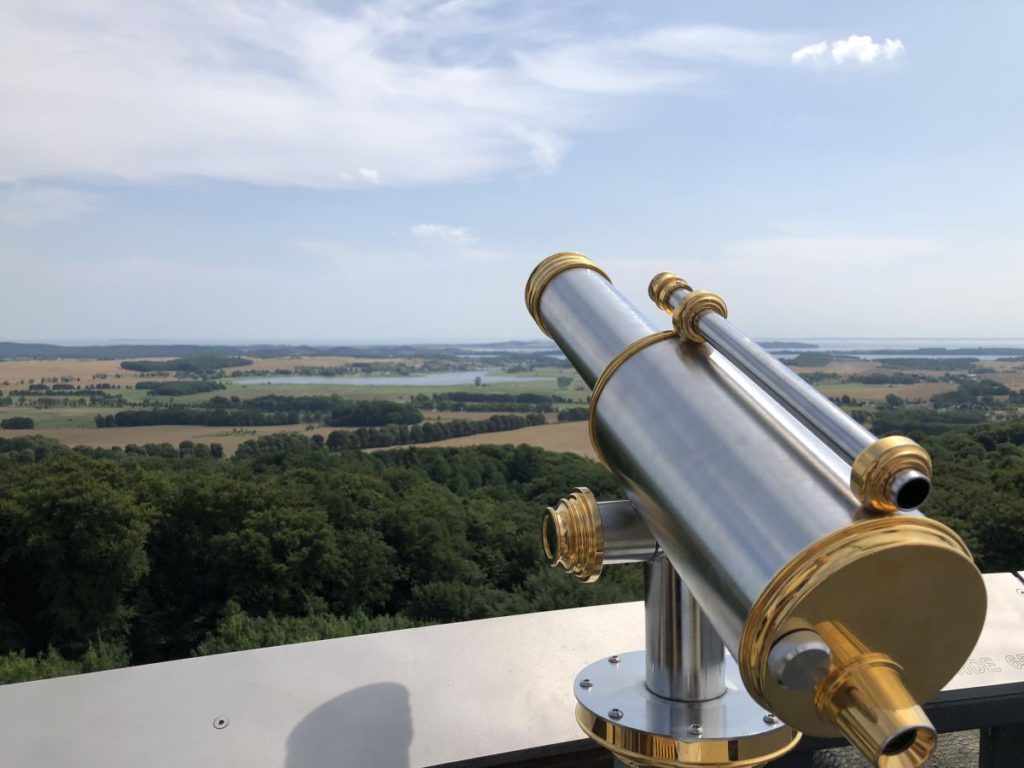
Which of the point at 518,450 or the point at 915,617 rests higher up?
the point at 915,617

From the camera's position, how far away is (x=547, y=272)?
68.8 inches

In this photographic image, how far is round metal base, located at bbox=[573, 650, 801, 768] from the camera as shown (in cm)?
115

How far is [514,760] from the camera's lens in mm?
1505

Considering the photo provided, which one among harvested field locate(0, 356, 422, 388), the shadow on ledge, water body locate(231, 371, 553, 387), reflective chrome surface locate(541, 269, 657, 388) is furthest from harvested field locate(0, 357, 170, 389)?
reflective chrome surface locate(541, 269, 657, 388)

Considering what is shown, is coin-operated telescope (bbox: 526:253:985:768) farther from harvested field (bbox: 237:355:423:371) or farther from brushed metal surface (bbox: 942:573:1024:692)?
harvested field (bbox: 237:355:423:371)

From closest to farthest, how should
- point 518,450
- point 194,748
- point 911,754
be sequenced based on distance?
1. point 911,754
2. point 194,748
3. point 518,450

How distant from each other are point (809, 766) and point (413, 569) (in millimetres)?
5360

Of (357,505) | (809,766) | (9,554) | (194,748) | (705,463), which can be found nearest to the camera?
(705,463)

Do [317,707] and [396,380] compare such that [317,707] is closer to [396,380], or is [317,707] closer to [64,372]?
[64,372]

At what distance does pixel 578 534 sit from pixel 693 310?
1.26 ft

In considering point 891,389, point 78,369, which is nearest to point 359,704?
point 891,389

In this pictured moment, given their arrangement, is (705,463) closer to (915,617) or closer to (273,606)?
(915,617)

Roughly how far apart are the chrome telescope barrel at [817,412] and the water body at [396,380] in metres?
19.1

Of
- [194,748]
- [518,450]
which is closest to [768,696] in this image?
[194,748]
